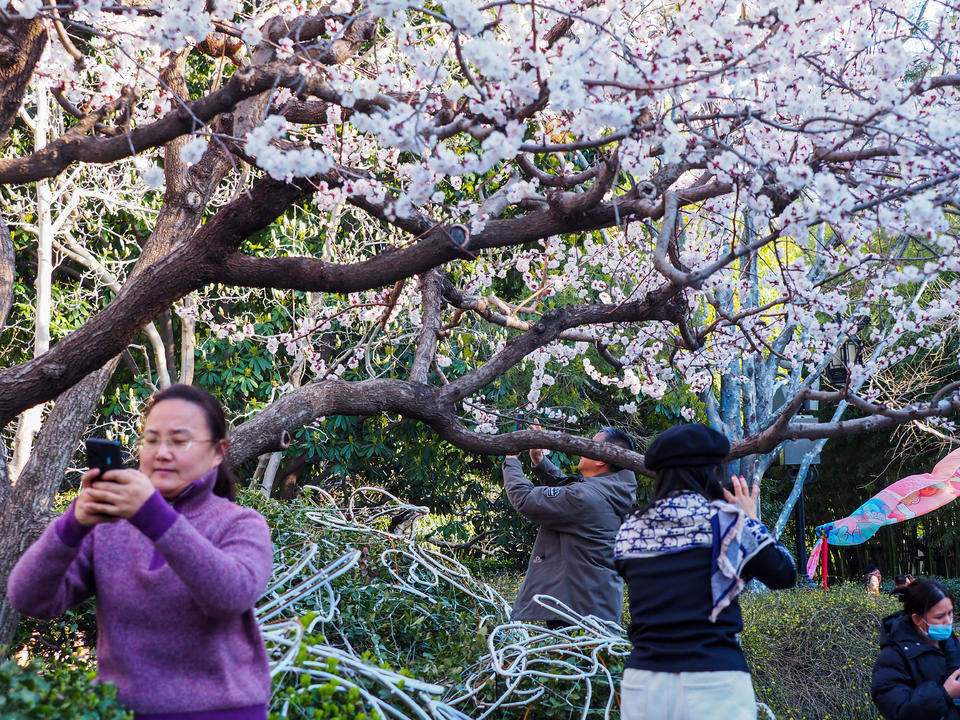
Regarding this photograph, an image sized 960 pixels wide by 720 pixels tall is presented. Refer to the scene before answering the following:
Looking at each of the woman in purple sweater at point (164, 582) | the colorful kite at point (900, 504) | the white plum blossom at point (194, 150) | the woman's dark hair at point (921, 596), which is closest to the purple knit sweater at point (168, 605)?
→ the woman in purple sweater at point (164, 582)

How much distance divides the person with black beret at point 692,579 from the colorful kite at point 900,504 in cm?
889

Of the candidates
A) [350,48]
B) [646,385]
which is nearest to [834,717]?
[646,385]

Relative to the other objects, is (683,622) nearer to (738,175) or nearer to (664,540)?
(664,540)

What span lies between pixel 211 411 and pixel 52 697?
604 mm

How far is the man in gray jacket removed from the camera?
397cm

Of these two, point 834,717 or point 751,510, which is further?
point 834,717

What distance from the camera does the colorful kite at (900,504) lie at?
424 inches

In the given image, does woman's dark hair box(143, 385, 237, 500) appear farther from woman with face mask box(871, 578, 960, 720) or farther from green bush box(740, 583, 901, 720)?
green bush box(740, 583, 901, 720)

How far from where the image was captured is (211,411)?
188 cm

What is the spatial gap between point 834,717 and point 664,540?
353cm

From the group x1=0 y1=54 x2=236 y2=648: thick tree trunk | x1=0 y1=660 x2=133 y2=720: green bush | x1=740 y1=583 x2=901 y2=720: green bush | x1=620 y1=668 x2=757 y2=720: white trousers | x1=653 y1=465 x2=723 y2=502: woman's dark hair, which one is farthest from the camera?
x1=740 y1=583 x2=901 y2=720: green bush

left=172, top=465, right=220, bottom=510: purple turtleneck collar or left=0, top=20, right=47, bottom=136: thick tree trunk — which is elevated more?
left=0, top=20, right=47, bottom=136: thick tree trunk

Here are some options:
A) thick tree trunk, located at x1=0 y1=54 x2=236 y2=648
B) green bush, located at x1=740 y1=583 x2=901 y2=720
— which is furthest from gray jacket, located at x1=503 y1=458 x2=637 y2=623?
thick tree trunk, located at x1=0 y1=54 x2=236 y2=648

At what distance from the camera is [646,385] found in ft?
19.5
